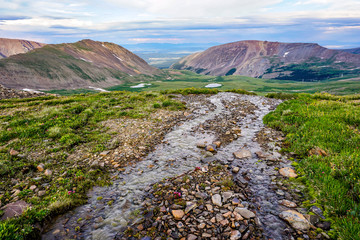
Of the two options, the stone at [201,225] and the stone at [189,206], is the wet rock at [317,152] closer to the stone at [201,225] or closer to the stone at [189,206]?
the stone at [189,206]

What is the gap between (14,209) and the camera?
20.2 ft

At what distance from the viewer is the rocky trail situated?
5520 millimetres

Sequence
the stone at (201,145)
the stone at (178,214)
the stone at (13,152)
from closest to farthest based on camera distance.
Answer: the stone at (178,214), the stone at (13,152), the stone at (201,145)

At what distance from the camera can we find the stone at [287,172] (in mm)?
8172

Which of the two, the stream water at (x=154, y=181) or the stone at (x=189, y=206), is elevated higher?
the stone at (x=189, y=206)

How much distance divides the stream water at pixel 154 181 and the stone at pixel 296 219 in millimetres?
240

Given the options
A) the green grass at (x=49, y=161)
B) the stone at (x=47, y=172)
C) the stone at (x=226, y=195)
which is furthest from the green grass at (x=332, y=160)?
the stone at (x=47, y=172)

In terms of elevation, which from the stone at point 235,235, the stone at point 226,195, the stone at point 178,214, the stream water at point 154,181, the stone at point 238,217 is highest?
the stone at point 238,217

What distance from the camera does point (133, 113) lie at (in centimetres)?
1847

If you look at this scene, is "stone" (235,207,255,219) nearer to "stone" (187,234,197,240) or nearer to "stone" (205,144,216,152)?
"stone" (187,234,197,240)

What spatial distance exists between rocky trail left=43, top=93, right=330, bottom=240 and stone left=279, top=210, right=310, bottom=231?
27 millimetres

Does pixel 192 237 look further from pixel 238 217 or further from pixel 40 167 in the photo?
pixel 40 167

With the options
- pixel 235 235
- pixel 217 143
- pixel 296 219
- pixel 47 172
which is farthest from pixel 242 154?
pixel 47 172

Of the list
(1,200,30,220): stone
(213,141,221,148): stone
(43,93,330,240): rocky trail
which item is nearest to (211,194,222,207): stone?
(43,93,330,240): rocky trail
